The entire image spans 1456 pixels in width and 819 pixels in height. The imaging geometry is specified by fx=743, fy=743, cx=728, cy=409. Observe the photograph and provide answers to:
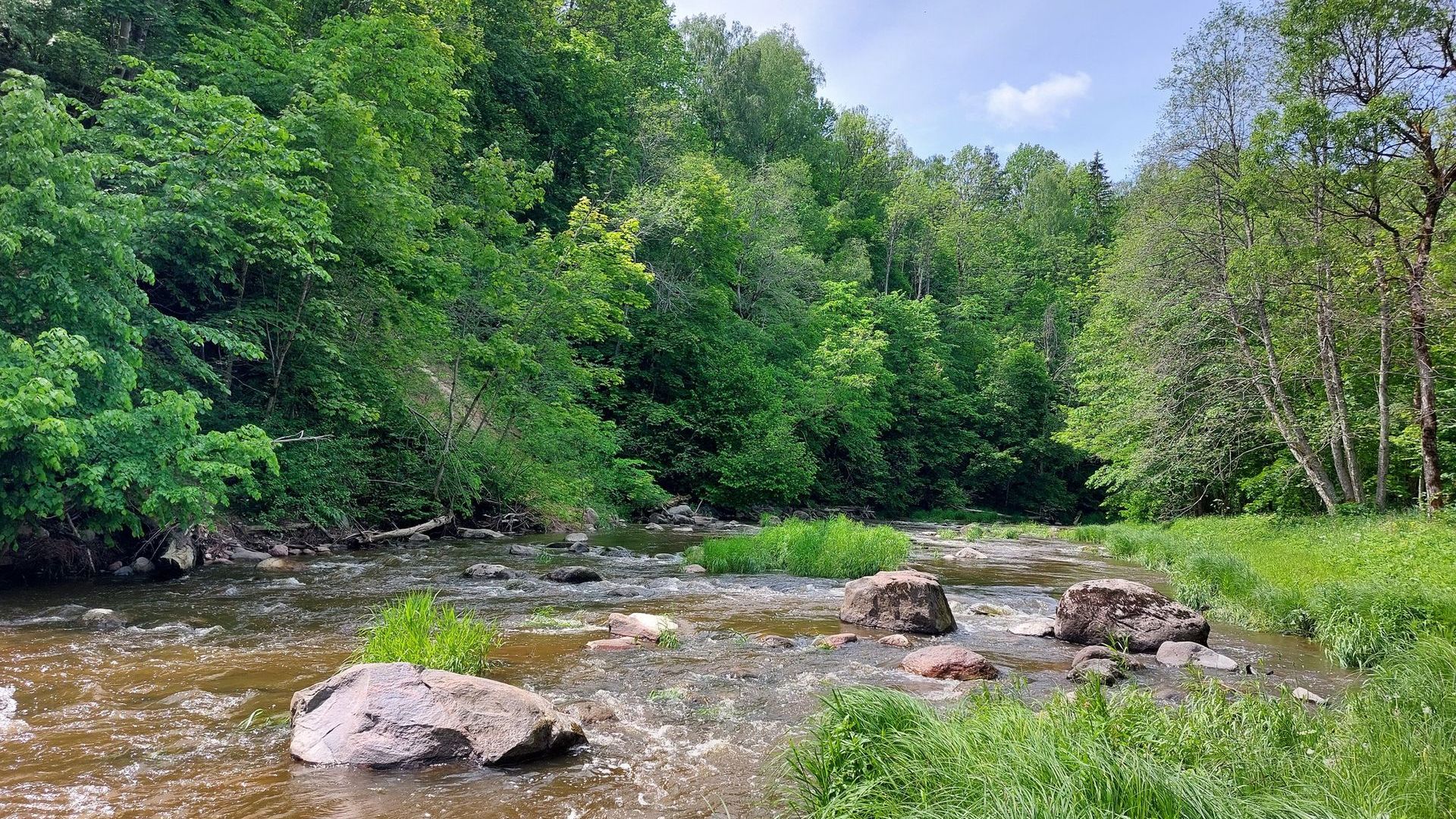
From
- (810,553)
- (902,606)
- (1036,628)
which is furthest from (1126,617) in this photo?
(810,553)

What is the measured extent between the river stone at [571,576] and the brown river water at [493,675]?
0.30 metres

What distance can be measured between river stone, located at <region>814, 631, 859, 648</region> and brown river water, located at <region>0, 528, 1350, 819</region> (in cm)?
13

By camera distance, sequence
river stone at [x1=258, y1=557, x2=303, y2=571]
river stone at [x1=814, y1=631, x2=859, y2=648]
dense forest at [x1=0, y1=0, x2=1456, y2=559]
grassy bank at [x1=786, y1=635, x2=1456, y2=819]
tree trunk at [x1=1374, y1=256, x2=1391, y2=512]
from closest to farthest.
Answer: grassy bank at [x1=786, y1=635, x2=1456, y2=819]
river stone at [x1=814, y1=631, x2=859, y2=648]
dense forest at [x1=0, y1=0, x2=1456, y2=559]
river stone at [x1=258, y1=557, x2=303, y2=571]
tree trunk at [x1=1374, y1=256, x2=1391, y2=512]

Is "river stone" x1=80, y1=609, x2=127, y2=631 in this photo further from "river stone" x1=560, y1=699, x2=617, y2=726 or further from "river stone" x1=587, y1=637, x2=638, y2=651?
"river stone" x1=560, y1=699, x2=617, y2=726

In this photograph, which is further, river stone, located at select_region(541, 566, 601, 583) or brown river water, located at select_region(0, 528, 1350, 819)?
river stone, located at select_region(541, 566, 601, 583)

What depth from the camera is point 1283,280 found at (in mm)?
18484

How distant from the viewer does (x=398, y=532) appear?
57.5 feet

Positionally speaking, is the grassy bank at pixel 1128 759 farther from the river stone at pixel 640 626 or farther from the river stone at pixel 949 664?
the river stone at pixel 640 626

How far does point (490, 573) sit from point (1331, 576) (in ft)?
44.7

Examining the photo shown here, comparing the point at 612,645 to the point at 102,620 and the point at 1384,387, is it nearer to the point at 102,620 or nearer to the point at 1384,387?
the point at 102,620

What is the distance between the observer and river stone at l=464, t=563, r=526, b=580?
1288cm

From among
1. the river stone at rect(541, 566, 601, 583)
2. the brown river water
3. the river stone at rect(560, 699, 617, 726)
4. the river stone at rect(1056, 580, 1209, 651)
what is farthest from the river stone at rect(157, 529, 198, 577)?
the river stone at rect(1056, 580, 1209, 651)

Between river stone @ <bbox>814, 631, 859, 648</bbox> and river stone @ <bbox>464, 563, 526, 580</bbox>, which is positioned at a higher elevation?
river stone @ <bbox>464, 563, 526, 580</bbox>

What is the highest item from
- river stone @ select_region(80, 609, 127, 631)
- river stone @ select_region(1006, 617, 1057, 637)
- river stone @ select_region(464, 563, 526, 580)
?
river stone @ select_region(80, 609, 127, 631)
